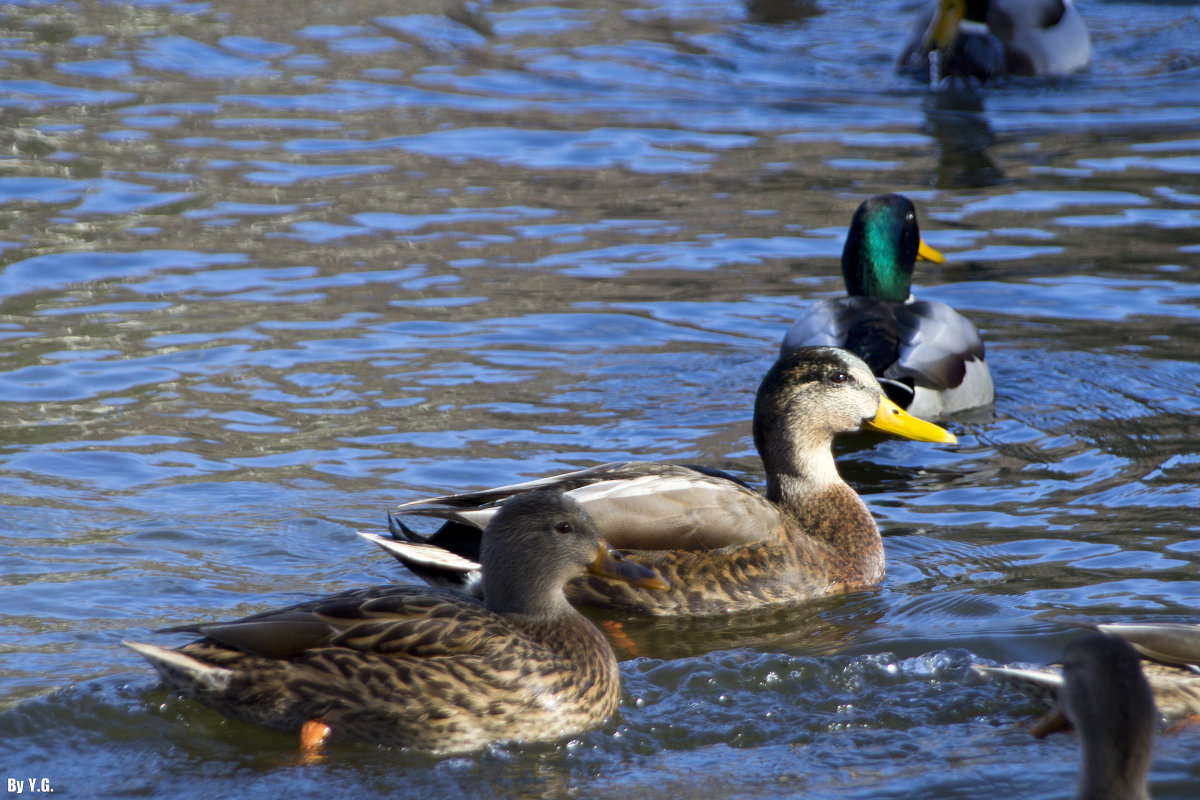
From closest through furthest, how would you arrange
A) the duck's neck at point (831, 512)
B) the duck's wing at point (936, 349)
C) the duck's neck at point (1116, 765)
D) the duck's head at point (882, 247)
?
the duck's neck at point (1116, 765)
the duck's neck at point (831, 512)
the duck's wing at point (936, 349)
the duck's head at point (882, 247)

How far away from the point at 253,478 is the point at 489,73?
8872 millimetres

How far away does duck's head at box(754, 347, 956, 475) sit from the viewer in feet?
22.2

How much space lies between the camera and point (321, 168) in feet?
41.0

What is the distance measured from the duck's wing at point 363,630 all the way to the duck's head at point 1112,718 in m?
1.88

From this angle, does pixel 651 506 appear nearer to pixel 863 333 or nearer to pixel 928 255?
pixel 863 333

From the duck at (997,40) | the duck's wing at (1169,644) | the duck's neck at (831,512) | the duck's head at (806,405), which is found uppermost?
the duck at (997,40)

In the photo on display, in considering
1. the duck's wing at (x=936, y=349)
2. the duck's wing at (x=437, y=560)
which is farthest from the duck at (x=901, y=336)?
the duck's wing at (x=437, y=560)

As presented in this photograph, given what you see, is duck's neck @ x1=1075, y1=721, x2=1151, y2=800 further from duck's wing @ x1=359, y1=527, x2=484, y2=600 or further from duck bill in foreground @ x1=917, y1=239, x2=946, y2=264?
duck bill in foreground @ x1=917, y1=239, x2=946, y2=264

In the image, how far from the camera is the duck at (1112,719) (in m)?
3.94

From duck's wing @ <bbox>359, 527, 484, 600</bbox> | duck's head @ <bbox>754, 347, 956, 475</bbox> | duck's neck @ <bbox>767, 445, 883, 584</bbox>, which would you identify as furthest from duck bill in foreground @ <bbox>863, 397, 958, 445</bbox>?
duck's wing @ <bbox>359, 527, 484, 600</bbox>

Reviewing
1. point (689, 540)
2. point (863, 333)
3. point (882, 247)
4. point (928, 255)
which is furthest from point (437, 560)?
point (928, 255)

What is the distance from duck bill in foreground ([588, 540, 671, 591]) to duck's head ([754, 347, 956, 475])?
1.43 metres

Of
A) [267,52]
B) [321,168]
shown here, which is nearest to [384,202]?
[321,168]

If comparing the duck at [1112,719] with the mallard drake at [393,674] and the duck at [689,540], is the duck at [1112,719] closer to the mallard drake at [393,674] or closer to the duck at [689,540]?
the mallard drake at [393,674]
